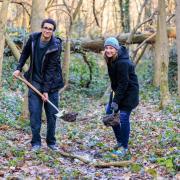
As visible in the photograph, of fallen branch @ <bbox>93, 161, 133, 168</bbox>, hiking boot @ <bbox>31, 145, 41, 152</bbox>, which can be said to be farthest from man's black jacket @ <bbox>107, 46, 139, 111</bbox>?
hiking boot @ <bbox>31, 145, 41, 152</bbox>

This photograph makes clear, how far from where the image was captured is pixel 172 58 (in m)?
19.5

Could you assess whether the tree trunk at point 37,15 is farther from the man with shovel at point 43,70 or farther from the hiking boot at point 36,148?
the hiking boot at point 36,148

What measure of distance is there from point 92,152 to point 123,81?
57.6 inches

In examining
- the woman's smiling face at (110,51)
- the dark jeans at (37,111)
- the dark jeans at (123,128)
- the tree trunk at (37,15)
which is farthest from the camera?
the tree trunk at (37,15)

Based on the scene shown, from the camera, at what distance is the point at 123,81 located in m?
6.61

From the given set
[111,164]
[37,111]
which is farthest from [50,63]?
[111,164]

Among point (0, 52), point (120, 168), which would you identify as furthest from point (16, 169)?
point (0, 52)

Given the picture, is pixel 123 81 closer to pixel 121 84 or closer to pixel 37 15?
pixel 121 84

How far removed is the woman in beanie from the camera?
6.59m

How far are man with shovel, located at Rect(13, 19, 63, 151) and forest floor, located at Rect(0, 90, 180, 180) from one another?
60 centimetres

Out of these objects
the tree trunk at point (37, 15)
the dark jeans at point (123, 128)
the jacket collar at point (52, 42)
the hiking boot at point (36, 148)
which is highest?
the tree trunk at point (37, 15)

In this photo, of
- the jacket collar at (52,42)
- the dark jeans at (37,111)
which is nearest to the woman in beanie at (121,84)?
the jacket collar at (52,42)

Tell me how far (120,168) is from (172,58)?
14.3 meters

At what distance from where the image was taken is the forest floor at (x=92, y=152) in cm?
529
